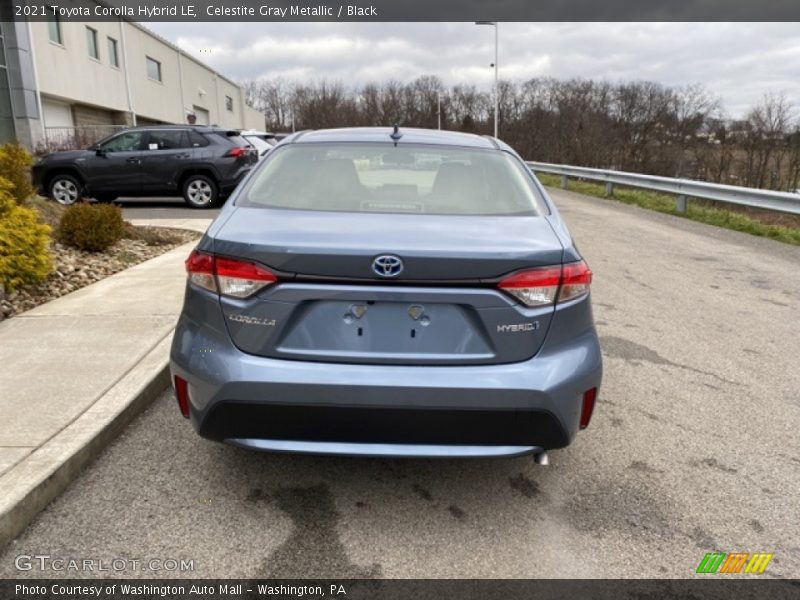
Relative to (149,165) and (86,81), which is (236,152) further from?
(86,81)

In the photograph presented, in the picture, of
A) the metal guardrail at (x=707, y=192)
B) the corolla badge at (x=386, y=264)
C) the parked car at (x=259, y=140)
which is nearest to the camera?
the corolla badge at (x=386, y=264)

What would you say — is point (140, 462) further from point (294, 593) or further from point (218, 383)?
point (294, 593)

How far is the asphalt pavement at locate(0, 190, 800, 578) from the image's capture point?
2475 mm

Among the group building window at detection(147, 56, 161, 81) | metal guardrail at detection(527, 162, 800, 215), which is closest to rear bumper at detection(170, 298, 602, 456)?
metal guardrail at detection(527, 162, 800, 215)

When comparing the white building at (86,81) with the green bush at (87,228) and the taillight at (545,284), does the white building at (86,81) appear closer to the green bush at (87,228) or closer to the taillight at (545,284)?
the green bush at (87,228)

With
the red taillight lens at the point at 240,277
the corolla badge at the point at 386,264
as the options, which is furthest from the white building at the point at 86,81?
the corolla badge at the point at 386,264

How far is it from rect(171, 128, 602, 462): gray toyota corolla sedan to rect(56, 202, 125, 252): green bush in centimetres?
581

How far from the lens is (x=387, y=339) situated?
2445 millimetres

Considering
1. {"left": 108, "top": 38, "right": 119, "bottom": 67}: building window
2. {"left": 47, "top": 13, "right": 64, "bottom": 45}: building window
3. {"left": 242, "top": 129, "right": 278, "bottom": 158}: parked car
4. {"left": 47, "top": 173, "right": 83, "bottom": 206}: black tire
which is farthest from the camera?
{"left": 108, "top": 38, "right": 119, "bottom": 67}: building window

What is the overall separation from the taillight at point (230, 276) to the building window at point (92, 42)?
109ft

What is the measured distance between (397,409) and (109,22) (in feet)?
119

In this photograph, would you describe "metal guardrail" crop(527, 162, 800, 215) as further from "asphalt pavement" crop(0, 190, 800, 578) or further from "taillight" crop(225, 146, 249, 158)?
"taillight" crop(225, 146, 249, 158)

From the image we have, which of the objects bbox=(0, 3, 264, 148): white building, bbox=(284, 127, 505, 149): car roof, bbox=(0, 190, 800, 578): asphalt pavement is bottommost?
bbox=(0, 190, 800, 578): asphalt pavement

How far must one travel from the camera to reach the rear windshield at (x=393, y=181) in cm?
294
